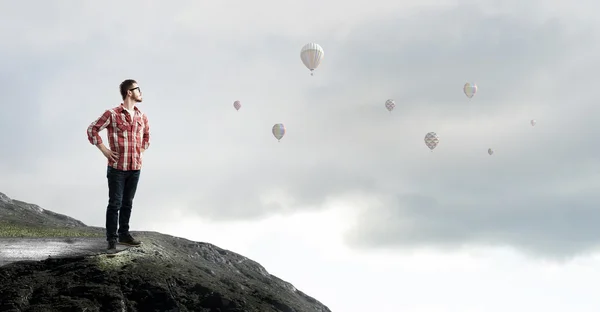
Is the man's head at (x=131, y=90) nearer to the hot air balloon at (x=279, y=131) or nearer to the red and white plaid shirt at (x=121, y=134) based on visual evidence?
the red and white plaid shirt at (x=121, y=134)

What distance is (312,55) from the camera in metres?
59.4

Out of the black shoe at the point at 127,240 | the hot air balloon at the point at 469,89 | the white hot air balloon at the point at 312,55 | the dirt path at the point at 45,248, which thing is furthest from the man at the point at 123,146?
the hot air balloon at the point at 469,89

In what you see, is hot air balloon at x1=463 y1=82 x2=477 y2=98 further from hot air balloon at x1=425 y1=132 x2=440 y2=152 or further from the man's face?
the man's face

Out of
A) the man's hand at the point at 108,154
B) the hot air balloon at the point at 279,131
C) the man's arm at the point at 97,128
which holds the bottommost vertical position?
the man's hand at the point at 108,154

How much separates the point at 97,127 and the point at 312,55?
47.2m

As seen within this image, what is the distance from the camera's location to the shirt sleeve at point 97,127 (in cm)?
1362

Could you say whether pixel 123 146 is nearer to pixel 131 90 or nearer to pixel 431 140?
pixel 131 90

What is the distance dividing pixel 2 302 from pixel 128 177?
13.0 feet

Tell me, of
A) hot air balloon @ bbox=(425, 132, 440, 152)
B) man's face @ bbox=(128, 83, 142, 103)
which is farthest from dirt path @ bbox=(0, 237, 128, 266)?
hot air balloon @ bbox=(425, 132, 440, 152)

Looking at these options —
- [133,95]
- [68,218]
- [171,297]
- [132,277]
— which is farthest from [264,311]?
[68,218]

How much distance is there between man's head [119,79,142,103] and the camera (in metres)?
14.2

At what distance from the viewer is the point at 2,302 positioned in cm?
1195

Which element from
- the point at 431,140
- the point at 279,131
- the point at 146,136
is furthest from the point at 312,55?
the point at 146,136

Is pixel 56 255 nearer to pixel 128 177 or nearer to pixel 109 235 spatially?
pixel 109 235
